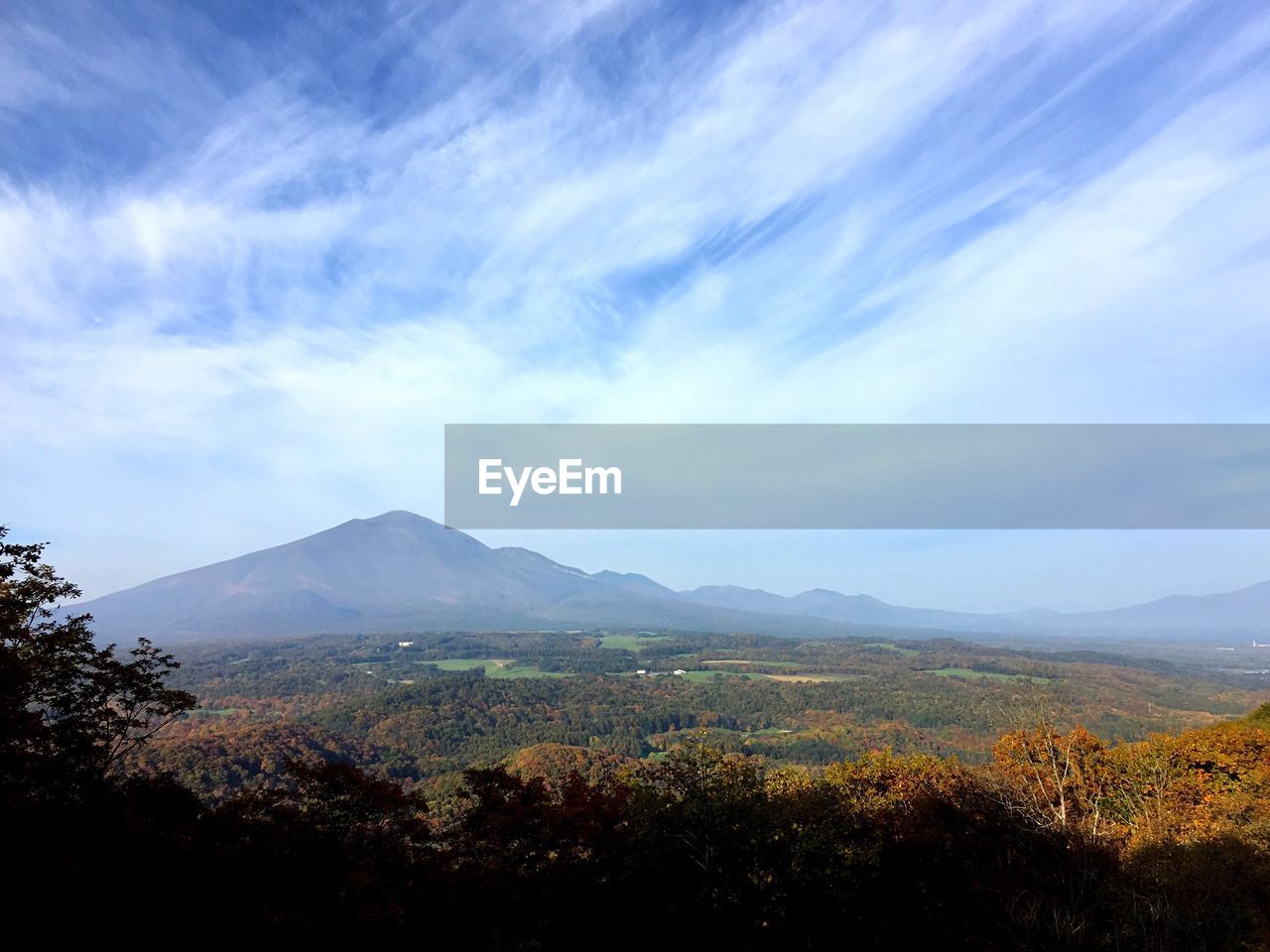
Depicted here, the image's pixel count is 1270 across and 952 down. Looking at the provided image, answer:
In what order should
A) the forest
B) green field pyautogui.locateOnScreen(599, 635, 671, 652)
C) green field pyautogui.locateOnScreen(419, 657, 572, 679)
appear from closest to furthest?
the forest < green field pyautogui.locateOnScreen(419, 657, 572, 679) < green field pyautogui.locateOnScreen(599, 635, 671, 652)

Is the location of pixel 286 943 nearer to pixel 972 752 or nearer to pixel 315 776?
pixel 315 776

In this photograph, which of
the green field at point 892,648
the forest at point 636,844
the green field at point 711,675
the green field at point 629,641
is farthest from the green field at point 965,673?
the forest at point 636,844

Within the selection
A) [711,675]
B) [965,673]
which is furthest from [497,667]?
[965,673]

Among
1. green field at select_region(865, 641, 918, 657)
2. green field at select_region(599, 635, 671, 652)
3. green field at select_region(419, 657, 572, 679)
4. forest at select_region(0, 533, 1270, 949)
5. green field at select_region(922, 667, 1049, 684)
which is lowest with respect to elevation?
green field at select_region(865, 641, 918, 657)

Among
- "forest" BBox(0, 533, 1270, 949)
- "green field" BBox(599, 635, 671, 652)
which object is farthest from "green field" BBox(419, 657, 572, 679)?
"forest" BBox(0, 533, 1270, 949)

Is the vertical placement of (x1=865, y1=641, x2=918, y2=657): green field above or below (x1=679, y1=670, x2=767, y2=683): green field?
below

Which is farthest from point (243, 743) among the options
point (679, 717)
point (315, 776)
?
point (679, 717)

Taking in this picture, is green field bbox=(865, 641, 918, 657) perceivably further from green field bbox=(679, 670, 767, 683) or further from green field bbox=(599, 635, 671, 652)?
green field bbox=(599, 635, 671, 652)
